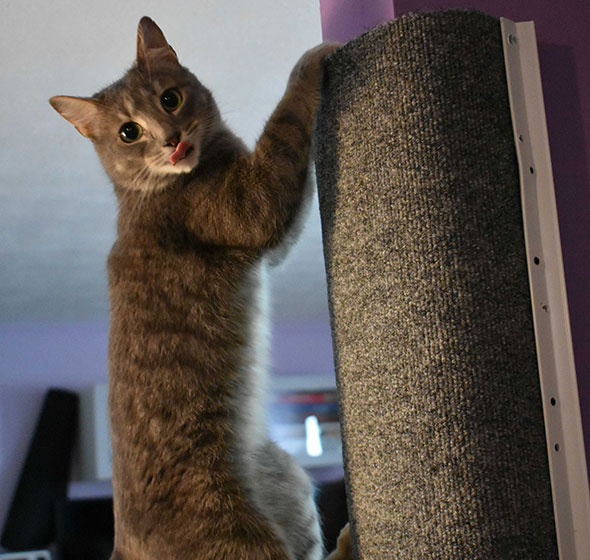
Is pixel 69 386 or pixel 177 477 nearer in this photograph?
pixel 177 477

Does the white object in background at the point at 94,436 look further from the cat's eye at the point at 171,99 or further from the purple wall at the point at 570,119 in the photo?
the purple wall at the point at 570,119

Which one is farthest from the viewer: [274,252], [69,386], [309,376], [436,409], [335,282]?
[309,376]

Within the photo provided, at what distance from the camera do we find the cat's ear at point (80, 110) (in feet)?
4.33

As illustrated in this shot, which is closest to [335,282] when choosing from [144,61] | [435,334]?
[435,334]

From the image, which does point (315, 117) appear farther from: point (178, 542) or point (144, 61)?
point (178, 542)

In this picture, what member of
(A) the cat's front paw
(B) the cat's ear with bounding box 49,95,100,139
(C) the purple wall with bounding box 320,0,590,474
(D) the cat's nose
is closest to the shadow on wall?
(C) the purple wall with bounding box 320,0,590,474

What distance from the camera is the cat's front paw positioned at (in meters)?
1.06

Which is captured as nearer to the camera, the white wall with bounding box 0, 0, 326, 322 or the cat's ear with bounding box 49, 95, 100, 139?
the cat's ear with bounding box 49, 95, 100, 139

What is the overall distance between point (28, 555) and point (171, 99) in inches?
165

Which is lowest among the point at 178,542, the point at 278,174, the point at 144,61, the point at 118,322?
the point at 178,542

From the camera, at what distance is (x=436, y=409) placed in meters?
0.85

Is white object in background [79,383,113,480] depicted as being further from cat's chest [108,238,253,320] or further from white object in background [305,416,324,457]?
cat's chest [108,238,253,320]

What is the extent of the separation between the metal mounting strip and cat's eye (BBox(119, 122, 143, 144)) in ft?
2.18

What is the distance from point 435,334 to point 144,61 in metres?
0.80
